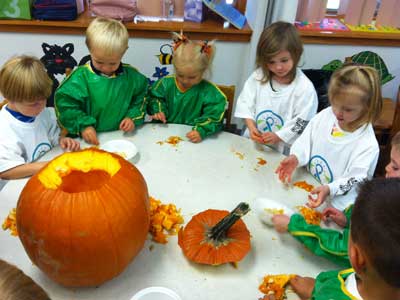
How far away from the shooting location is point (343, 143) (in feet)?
4.71

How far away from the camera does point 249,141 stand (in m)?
1.60

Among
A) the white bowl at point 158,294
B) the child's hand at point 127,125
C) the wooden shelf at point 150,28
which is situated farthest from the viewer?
the wooden shelf at point 150,28

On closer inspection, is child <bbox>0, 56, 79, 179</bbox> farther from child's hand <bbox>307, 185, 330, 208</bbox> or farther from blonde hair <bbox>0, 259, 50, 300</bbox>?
child's hand <bbox>307, 185, 330, 208</bbox>

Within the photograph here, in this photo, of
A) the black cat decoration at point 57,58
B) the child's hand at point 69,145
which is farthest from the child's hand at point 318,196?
the black cat decoration at point 57,58

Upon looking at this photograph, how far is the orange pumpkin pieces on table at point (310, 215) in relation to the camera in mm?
1199

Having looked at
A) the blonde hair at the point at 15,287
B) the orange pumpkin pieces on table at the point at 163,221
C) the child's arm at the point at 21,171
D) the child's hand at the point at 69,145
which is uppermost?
the blonde hair at the point at 15,287

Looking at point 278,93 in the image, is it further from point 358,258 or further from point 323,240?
point 358,258

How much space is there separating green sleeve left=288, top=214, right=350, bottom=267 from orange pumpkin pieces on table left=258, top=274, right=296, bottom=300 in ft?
0.39

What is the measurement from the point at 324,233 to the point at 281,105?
86 cm

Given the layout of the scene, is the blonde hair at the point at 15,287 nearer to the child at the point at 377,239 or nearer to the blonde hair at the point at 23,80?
the child at the point at 377,239

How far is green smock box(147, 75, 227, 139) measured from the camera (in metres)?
1.77

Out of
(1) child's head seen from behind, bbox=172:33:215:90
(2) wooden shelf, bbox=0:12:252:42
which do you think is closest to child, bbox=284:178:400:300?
(1) child's head seen from behind, bbox=172:33:215:90

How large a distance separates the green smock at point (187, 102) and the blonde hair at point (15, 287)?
122 centimetres

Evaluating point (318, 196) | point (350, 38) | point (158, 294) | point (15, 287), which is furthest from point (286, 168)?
point (350, 38)
